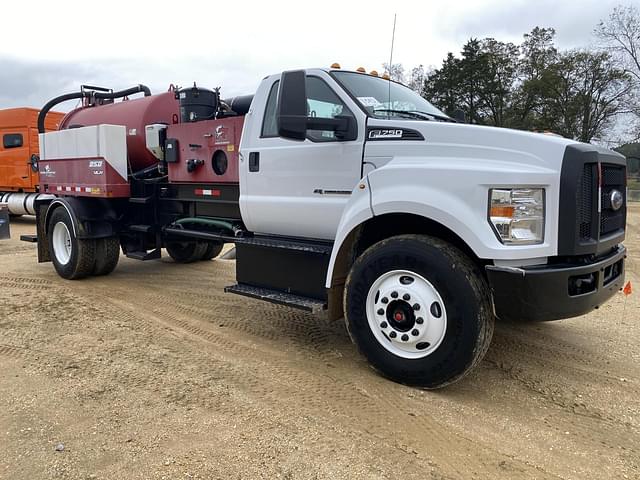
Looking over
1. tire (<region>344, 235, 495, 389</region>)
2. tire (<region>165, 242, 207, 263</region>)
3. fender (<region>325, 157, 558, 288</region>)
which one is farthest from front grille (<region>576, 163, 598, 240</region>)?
tire (<region>165, 242, 207, 263</region>)

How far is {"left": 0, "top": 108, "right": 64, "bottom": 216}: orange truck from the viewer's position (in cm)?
1531

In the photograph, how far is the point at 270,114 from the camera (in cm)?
479

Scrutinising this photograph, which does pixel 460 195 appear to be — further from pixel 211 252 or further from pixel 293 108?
pixel 211 252

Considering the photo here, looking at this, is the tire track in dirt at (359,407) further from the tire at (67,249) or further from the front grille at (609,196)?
the tire at (67,249)

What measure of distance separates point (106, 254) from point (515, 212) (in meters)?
5.92

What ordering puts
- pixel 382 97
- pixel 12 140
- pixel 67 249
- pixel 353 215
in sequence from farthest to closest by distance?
pixel 12 140 < pixel 67 249 < pixel 382 97 < pixel 353 215

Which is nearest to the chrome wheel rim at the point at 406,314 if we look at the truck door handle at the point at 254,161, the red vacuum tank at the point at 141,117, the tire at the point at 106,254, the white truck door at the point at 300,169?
the white truck door at the point at 300,169

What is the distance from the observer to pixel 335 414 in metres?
3.36

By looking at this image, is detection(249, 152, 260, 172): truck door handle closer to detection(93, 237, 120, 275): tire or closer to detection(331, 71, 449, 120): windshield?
detection(331, 71, 449, 120): windshield

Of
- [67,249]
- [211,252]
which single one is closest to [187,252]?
[211,252]

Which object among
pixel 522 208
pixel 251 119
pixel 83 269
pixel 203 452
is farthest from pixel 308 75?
pixel 83 269

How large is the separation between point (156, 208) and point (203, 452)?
4.57 m

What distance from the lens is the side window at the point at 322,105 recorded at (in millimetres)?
4281

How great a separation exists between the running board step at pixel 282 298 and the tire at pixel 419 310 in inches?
15.8
